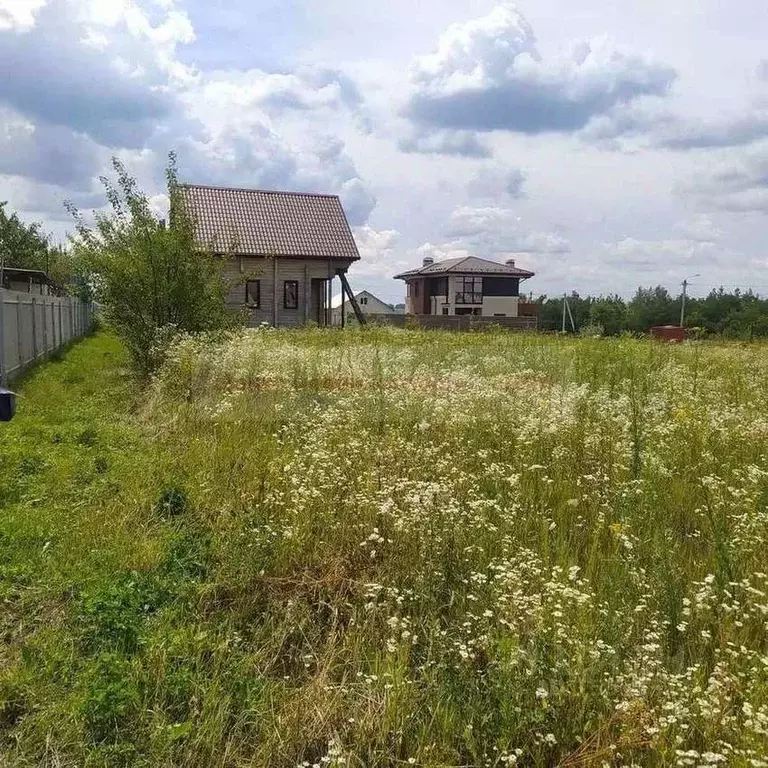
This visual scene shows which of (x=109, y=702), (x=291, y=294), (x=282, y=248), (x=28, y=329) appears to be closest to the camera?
(x=109, y=702)

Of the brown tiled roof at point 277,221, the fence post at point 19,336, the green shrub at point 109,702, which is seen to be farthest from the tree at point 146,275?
the brown tiled roof at point 277,221

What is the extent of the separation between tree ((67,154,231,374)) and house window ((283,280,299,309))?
16.4m

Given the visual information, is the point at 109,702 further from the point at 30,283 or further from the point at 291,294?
the point at 30,283

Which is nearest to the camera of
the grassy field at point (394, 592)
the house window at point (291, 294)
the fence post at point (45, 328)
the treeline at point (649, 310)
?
the grassy field at point (394, 592)

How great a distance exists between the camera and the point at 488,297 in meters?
58.9

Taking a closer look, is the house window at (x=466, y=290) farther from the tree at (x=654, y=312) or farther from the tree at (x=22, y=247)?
the tree at (x=22, y=247)

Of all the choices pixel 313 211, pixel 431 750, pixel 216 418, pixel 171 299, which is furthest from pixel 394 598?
pixel 313 211

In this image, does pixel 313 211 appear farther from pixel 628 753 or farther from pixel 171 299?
pixel 628 753

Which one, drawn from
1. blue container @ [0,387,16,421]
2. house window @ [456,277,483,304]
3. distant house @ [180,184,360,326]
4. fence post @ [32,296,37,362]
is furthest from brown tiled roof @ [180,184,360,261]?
house window @ [456,277,483,304]

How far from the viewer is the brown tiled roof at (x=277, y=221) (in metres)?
28.8

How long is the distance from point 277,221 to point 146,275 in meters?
18.8

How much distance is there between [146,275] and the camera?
39.1 ft

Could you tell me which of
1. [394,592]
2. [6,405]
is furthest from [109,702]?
[6,405]

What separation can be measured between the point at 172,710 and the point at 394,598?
1101 mm
